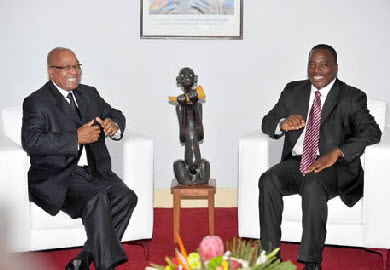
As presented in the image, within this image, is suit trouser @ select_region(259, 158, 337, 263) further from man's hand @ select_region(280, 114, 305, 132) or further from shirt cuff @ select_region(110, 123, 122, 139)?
shirt cuff @ select_region(110, 123, 122, 139)

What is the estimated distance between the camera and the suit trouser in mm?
3217

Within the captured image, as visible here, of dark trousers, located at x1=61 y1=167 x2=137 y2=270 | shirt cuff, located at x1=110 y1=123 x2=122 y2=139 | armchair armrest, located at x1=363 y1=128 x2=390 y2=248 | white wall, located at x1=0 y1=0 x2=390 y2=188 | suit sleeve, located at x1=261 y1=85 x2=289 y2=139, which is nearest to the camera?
dark trousers, located at x1=61 y1=167 x2=137 y2=270

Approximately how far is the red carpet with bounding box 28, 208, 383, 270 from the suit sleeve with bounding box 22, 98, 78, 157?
56 cm

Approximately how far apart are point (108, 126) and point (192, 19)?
1636 millimetres

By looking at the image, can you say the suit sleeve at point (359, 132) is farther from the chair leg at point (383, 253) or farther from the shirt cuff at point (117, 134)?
the shirt cuff at point (117, 134)

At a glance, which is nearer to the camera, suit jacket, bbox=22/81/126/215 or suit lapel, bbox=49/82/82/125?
suit jacket, bbox=22/81/126/215

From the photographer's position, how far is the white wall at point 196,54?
15.5ft

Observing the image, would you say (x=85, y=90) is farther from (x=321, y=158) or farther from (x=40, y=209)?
(x=321, y=158)

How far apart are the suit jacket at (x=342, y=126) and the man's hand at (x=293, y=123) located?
0.15m

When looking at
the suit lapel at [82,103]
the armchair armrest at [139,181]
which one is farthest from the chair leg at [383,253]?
the suit lapel at [82,103]

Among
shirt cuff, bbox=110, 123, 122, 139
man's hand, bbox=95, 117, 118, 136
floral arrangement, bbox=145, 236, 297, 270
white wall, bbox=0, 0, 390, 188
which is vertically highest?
white wall, bbox=0, 0, 390, 188

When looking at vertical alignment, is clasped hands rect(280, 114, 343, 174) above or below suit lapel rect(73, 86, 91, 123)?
below

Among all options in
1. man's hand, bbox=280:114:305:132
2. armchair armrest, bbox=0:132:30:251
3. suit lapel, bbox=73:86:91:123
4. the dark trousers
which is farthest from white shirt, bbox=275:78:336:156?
armchair armrest, bbox=0:132:30:251

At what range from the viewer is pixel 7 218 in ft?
2.68
